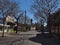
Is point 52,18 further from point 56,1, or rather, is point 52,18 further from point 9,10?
point 9,10

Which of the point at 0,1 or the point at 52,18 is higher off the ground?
the point at 0,1

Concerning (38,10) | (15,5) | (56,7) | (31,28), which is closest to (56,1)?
(56,7)

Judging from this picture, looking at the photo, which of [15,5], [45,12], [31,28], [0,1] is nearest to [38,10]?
[45,12]

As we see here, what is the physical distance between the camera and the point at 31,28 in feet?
404

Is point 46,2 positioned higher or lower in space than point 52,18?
higher

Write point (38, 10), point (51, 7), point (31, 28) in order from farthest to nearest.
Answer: point (31, 28)
point (38, 10)
point (51, 7)

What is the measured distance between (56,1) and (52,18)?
3.54 metres

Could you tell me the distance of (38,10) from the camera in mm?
41562

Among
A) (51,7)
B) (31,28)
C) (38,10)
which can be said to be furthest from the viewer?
(31,28)

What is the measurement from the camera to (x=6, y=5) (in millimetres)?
39500

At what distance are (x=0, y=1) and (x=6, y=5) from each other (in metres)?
1.48

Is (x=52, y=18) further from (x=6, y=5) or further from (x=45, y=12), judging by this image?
(x=6, y=5)

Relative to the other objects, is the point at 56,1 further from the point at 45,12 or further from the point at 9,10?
the point at 9,10

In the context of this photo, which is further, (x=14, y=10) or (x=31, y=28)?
(x=31, y=28)
